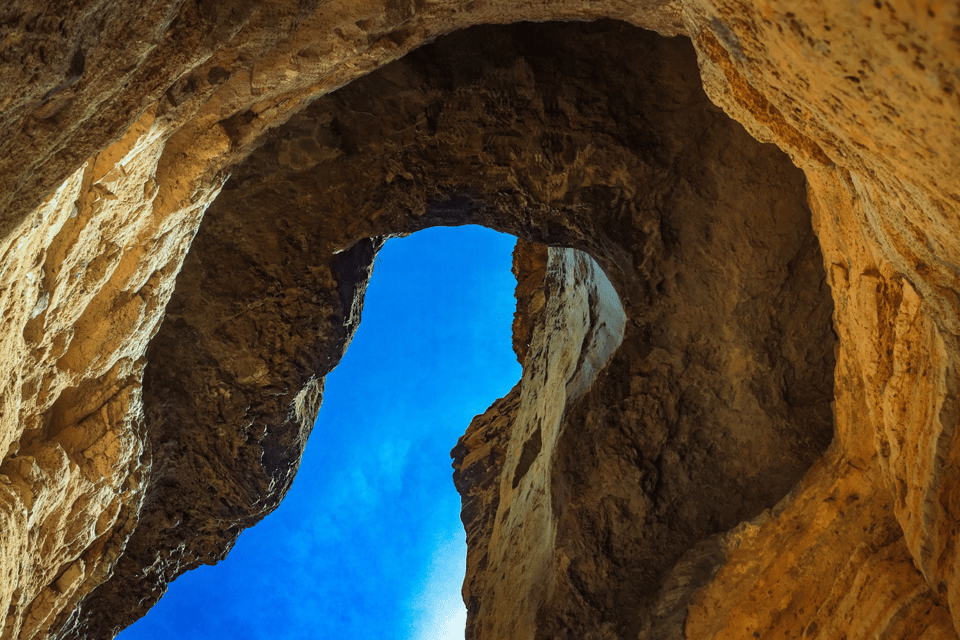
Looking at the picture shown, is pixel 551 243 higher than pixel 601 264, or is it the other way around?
pixel 551 243

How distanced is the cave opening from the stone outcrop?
21mm

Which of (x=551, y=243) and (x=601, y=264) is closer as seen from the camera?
(x=601, y=264)

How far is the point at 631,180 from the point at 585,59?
91 centimetres

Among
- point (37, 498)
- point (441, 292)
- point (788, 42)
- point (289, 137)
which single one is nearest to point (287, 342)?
point (289, 137)

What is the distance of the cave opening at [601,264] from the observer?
4152 mm

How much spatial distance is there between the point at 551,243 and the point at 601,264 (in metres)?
0.43

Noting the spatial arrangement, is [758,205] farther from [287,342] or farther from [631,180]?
[287,342]

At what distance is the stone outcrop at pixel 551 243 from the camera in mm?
2246

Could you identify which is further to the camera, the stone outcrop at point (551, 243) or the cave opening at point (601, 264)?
the cave opening at point (601, 264)

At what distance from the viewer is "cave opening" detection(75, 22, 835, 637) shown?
4.15m

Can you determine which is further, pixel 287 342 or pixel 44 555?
pixel 287 342

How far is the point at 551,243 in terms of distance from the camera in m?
5.05

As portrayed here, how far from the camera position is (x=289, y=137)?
14.6 ft

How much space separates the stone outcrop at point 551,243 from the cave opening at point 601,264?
21 mm
